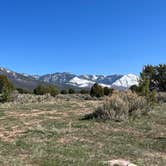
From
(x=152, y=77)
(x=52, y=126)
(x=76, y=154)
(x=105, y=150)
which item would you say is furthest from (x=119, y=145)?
(x=152, y=77)

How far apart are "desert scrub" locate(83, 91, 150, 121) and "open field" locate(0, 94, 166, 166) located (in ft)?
1.54

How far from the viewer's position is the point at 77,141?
1123cm

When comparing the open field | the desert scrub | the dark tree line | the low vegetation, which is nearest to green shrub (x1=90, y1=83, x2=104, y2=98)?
the dark tree line

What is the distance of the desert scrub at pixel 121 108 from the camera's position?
15320mm

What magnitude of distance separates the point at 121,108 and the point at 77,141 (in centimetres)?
482

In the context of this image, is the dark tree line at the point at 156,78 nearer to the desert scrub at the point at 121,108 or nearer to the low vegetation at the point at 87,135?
the low vegetation at the point at 87,135

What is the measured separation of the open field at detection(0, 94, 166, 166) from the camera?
9289 millimetres

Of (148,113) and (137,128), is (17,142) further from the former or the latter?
(148,113)

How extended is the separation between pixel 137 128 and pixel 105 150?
3.58 meters

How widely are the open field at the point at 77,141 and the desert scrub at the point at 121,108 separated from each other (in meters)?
0.47

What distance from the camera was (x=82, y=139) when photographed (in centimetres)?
1155

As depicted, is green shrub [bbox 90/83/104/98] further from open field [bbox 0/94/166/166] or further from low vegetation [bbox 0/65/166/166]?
open field [bbox 0/94/166/166]

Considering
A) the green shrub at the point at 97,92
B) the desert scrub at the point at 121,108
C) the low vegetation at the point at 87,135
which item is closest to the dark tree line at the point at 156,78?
the green shrub at the point at 97,92

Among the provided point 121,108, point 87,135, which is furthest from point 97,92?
point 87,135
